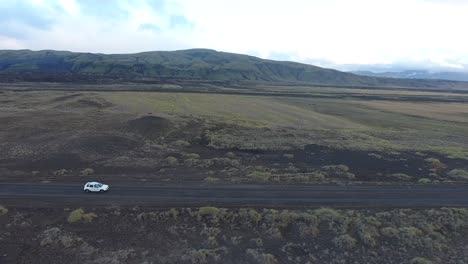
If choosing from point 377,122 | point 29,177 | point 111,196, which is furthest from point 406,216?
point 377,122

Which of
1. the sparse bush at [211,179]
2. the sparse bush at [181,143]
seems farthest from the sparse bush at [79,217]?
the sparse bush at [181,143]

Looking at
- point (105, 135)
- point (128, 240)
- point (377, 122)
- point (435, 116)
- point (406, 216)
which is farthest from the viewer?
point (435, 116)

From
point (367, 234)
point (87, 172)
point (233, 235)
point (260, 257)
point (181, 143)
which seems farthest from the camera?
point (181, 143)

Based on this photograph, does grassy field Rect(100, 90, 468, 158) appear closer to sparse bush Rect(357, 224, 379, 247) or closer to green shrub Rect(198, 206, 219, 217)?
sparse bush Rect(357, 224, 379, 247)

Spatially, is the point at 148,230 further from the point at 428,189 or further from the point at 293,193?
Answer: the point at 428,189

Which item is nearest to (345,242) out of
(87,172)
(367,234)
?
(367,234)

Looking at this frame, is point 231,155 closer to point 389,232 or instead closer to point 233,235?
point 233,235

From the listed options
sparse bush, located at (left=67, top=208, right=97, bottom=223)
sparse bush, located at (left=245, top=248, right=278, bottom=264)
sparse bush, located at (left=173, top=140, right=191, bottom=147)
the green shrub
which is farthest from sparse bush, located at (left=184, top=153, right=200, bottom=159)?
sparse bush, located at (left=245, top=248, right=278, bottom=264)
